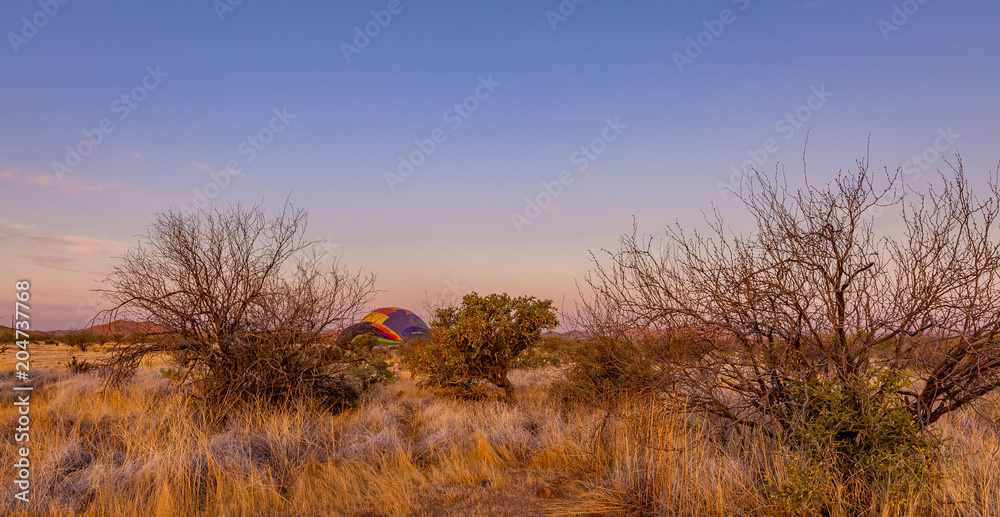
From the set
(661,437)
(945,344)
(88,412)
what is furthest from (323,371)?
(945,344)

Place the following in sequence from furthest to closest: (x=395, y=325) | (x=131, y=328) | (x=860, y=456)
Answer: (x=395, y=325) < (x=131, y=328) < (x=860, y=456)

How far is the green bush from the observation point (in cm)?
386

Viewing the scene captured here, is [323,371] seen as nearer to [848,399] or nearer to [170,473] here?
[170,473]

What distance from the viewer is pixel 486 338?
10.6 m

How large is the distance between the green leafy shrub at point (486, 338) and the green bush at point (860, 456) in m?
6.61

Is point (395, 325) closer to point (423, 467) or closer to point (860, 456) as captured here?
point (423, 467)

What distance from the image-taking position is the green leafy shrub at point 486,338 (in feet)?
34.6

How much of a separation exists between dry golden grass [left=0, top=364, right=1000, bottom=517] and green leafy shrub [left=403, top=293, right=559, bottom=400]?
269 cm

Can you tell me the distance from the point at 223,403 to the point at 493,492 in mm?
5017

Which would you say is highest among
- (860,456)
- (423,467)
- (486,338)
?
(486,338)

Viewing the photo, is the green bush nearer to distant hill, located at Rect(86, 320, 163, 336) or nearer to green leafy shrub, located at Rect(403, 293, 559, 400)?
green leafy shrub, located at Rect(403, 293, 559, 400)

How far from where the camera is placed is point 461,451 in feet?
21.1

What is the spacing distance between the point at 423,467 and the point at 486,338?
14.8 feet

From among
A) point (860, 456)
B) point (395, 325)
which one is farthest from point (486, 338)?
point (395, 325)
